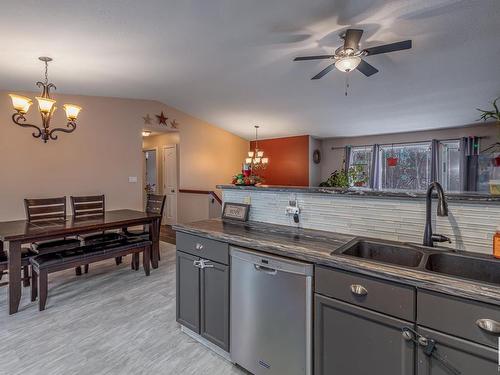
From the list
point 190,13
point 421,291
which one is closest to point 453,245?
point 421,291

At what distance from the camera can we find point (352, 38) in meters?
2.54

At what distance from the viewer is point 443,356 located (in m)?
1.10

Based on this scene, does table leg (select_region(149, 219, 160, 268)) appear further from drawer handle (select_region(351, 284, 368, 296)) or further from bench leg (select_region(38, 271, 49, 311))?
drawer handle (select_region(351, 284, 368, 296))

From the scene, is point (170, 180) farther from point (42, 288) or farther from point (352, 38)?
point (352, 38)

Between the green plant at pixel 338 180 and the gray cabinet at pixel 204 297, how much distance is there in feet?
20.0

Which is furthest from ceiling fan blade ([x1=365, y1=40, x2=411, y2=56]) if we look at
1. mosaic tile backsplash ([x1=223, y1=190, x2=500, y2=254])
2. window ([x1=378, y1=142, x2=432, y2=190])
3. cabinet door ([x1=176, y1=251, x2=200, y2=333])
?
window ([x1=378, y1=142, x2=432, y2=190])

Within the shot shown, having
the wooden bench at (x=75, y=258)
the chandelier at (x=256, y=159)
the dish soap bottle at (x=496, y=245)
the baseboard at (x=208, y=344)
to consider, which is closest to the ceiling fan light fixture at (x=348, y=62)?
the dish soap bottle at (x=496, y=245)

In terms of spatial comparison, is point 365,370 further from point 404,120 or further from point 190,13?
point 404,120

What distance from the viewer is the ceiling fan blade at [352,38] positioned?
2.47m

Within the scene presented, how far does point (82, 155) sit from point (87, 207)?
1.44 m

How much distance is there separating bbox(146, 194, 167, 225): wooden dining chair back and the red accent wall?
4.58 metres

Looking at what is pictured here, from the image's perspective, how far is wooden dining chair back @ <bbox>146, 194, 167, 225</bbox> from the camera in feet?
13.0

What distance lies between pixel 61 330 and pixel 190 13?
2923 mm

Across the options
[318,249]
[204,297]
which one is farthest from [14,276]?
[318,249]
